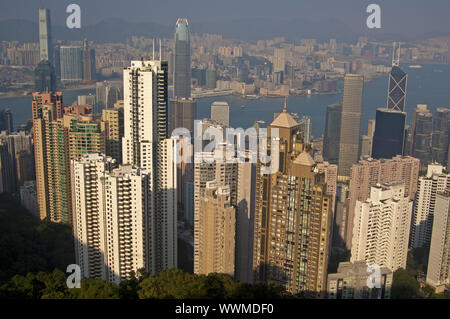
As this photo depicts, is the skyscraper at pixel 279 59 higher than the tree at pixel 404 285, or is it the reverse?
the skyscraper at pixel 279 59

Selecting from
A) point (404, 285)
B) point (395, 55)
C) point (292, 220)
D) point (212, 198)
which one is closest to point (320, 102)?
point (395, 55)

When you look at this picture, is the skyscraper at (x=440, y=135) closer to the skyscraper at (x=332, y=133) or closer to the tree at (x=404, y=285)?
the skyscraper at (x=332, y=133)

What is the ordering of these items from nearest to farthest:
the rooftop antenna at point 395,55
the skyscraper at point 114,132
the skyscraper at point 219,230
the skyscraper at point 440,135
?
1. the skyscraper at point 219,230
2. the skyscraper at point 114,132
3. the rooftop antenna at point 395,55
4. the skyscraper at point 440,135

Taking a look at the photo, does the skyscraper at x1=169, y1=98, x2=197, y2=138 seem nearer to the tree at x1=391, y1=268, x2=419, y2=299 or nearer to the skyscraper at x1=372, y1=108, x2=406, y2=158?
the skyscraper at x1=372, y1=108, x2=406, y2=158

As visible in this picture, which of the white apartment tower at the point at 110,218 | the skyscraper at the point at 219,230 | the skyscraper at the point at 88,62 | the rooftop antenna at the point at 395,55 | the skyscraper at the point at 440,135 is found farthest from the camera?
the skyscraper at the point at 440,135

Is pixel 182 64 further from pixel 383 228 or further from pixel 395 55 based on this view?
pixel 383 228

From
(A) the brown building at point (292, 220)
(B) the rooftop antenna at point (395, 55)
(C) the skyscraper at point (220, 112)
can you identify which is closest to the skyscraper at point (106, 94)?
(C) the skyscraper at point (220, 112)
